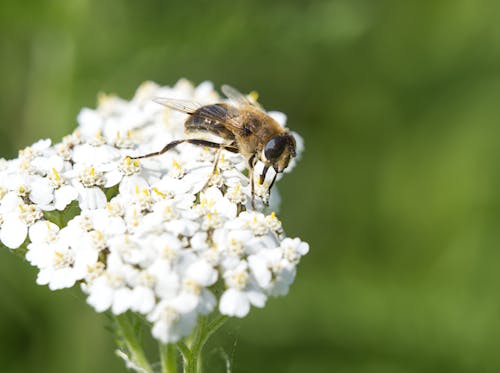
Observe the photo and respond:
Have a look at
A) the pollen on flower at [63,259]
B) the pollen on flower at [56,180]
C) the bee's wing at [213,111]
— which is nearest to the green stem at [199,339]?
the pollen on flower at [63,259]

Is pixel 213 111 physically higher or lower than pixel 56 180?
higher

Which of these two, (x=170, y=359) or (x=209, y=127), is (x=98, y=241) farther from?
(x=209, y=127)

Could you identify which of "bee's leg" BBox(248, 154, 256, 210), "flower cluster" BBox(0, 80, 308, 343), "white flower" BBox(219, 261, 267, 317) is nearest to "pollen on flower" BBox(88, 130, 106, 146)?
"flower cluster" BBox(0, 80, 308, 343)

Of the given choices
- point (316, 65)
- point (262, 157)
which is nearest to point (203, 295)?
point (262, 157)

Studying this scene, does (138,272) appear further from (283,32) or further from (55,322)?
(283,32)

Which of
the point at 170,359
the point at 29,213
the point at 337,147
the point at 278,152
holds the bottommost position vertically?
the point at 170,359

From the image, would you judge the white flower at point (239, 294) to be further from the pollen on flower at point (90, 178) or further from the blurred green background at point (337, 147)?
the blurred green background at point (337, 147)

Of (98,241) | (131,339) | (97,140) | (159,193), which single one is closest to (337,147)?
(97,140)
